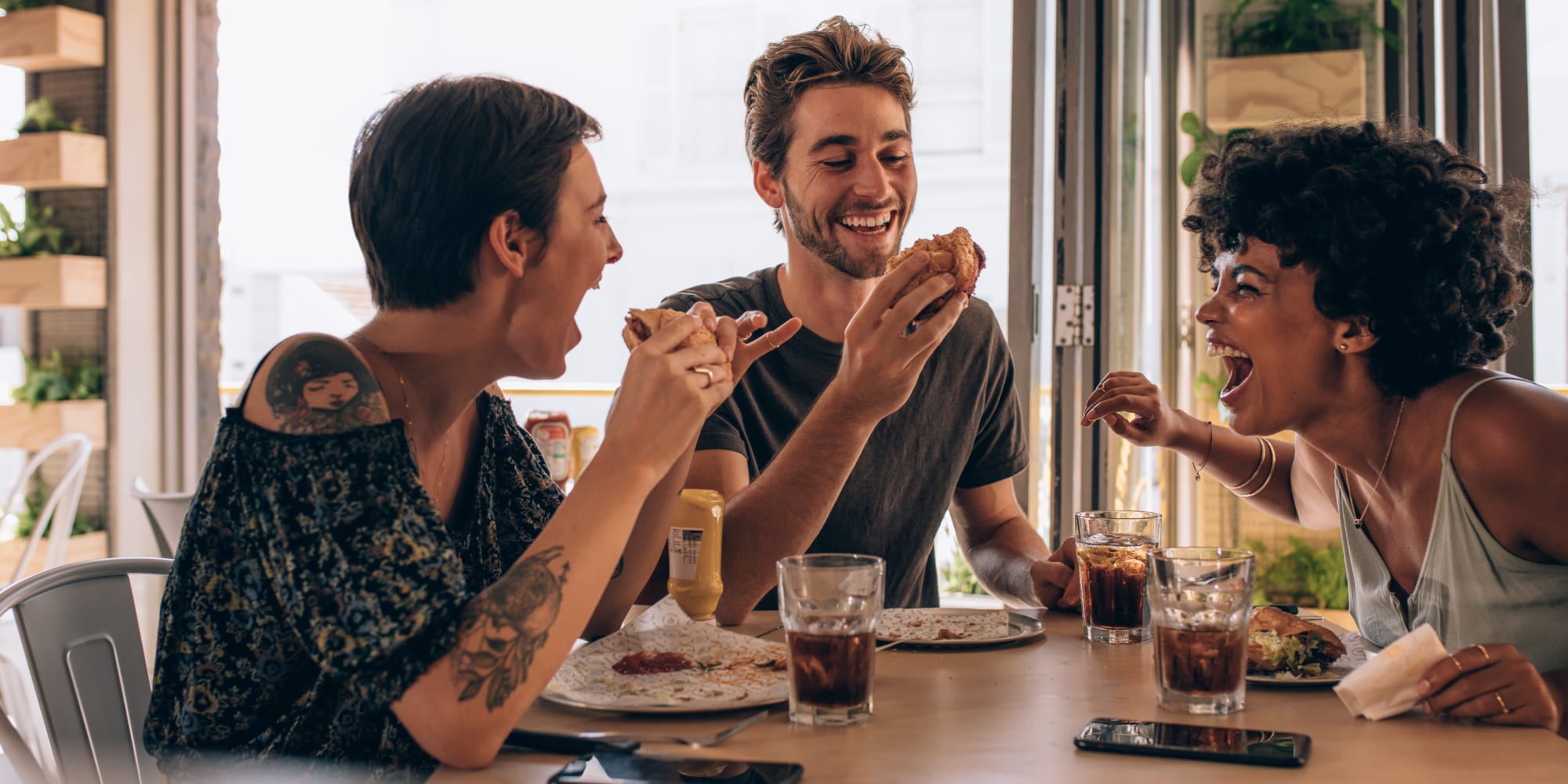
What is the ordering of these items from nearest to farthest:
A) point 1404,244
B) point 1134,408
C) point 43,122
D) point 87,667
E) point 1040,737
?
point 1040,737
point 87,667
point 1404,244
point 1134,408
point 43,122

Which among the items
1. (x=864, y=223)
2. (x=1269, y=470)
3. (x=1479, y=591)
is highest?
(x=864, y=223)

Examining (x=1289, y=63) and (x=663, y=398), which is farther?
(x=1289, y=63)

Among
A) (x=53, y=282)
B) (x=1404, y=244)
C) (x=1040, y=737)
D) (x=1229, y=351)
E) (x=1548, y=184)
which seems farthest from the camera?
(x=53, y=282)

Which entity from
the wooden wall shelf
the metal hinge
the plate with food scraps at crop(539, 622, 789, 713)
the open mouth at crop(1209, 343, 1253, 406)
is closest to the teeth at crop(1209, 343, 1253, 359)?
the open mouth at crop(1209, 343, 1253, 406)

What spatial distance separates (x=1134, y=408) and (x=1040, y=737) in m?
0.98

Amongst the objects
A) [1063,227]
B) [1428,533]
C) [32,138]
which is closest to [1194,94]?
[1063,227]

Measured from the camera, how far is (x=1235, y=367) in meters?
1.84

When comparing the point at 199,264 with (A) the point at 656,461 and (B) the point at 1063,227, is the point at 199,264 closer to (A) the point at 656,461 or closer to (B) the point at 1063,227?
(B) the point at 1063,227

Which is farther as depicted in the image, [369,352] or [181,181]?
[181,181]

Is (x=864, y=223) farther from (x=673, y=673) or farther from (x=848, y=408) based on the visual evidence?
(x=673, y=673)

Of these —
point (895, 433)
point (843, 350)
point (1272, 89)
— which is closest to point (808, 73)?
point (843, 350)

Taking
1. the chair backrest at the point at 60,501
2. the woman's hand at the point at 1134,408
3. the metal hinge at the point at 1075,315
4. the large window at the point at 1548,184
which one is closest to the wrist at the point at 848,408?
the woman's hand at the point at 1134,408

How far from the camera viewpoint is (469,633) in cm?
108

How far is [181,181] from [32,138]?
430 mm
